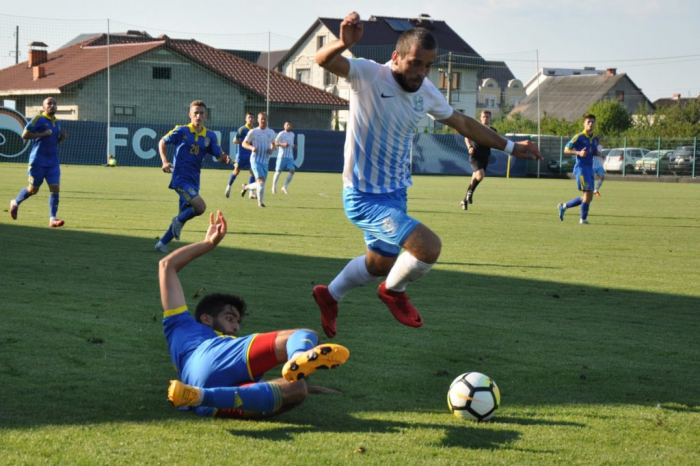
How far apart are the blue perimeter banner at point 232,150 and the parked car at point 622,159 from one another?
16.8 ft

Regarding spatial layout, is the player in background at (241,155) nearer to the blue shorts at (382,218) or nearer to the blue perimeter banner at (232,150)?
the blue perimeter banner at (232,150)

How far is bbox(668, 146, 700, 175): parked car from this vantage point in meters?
50.4

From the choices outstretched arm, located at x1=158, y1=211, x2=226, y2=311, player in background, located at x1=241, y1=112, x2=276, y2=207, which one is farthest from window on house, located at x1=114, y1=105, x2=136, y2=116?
outstretched arm, located at x1=158, y1=211, x2=226, y2=311

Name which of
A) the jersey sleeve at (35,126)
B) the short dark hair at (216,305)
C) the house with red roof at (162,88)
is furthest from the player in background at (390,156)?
the house with red roof at (162,88)

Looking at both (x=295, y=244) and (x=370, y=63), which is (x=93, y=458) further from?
(x=295, y=244)

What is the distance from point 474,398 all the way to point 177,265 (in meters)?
1.98

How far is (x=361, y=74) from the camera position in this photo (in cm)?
645

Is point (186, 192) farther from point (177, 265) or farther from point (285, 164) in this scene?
point (285, 164)

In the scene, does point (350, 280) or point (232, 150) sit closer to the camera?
point (350, 280)

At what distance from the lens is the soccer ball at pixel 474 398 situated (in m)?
4.96

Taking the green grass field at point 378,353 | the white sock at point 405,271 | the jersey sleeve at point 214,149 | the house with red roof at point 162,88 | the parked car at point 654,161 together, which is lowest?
the green grass field at point 378,353

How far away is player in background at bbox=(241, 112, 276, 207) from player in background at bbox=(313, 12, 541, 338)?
1500 cm

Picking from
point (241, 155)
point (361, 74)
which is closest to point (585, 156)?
point (241, 155)

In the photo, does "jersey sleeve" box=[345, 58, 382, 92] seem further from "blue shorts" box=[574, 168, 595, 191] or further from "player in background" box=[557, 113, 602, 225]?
"blue shorts" box=[574, 168, 595, 191]
